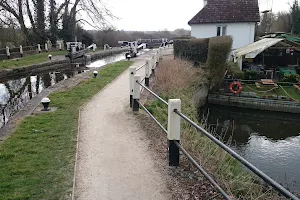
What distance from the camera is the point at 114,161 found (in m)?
4.91

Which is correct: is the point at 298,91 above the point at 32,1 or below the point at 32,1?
below

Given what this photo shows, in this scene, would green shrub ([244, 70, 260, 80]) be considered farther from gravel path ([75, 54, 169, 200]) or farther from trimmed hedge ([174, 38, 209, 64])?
gravel path ([75, 54, 169, 200])

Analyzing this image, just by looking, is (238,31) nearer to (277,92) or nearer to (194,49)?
(194,49)

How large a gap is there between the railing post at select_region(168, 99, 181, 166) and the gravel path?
0.39m

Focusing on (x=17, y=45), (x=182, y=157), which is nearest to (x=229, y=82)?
(x=182, y=157)

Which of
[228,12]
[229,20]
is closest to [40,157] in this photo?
[229,20]

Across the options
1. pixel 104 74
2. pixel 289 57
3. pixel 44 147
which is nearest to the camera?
pixel 44 147

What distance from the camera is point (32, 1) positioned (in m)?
30.9

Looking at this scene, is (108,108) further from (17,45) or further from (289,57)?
(17,45)

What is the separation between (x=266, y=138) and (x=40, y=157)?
34.0ft

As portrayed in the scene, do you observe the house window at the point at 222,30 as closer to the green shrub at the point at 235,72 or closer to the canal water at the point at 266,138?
the green shrub at the point at 235,72

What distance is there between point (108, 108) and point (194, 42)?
12.2 meters

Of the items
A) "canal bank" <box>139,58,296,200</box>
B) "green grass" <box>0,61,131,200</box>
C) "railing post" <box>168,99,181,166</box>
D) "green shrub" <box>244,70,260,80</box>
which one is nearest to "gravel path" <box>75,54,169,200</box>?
"green grass" <box>0,61,131,200</box>

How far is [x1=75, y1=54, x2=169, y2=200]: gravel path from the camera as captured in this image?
155 inches
